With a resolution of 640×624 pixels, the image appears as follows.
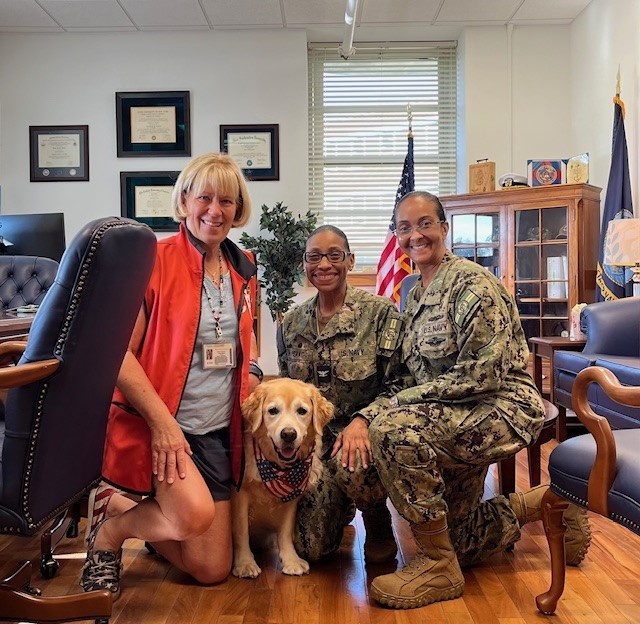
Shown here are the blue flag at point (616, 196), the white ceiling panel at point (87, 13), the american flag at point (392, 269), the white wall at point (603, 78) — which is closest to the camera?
the blue flag at point (616, 196)

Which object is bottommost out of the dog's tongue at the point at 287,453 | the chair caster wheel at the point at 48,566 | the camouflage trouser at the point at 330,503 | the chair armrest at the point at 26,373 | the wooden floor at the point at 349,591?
the wooden floor at the point at 349,591

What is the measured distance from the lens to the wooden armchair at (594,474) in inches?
56.6

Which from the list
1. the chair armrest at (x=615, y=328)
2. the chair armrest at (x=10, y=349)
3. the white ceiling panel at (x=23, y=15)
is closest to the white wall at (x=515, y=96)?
the chair armrest at (x=615, y=328)

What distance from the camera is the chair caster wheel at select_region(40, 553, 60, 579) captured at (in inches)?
78.3

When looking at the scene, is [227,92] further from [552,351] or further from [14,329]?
[14,329]

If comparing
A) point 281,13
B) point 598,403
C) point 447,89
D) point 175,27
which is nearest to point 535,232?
point 447,89

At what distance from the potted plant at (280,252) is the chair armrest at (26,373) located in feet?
13.9

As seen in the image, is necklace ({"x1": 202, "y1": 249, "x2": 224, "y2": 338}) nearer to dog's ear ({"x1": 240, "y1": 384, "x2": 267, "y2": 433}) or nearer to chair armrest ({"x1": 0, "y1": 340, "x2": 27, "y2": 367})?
dog's ear ({"x1": 240, "y1": 384, "x2": 267, "y2": 433})

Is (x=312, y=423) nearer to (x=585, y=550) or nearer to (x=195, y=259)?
(x=195, y=259)

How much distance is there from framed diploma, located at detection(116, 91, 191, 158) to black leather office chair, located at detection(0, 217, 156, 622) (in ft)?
15.9

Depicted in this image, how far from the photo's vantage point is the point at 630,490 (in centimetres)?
142

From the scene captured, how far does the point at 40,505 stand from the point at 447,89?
5.86 metres

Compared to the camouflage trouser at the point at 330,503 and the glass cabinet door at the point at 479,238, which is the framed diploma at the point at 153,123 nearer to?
the glass cabinet door at the point at 479,238

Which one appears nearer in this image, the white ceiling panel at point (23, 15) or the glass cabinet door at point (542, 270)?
the glass cabinet door at point (542, 270)
